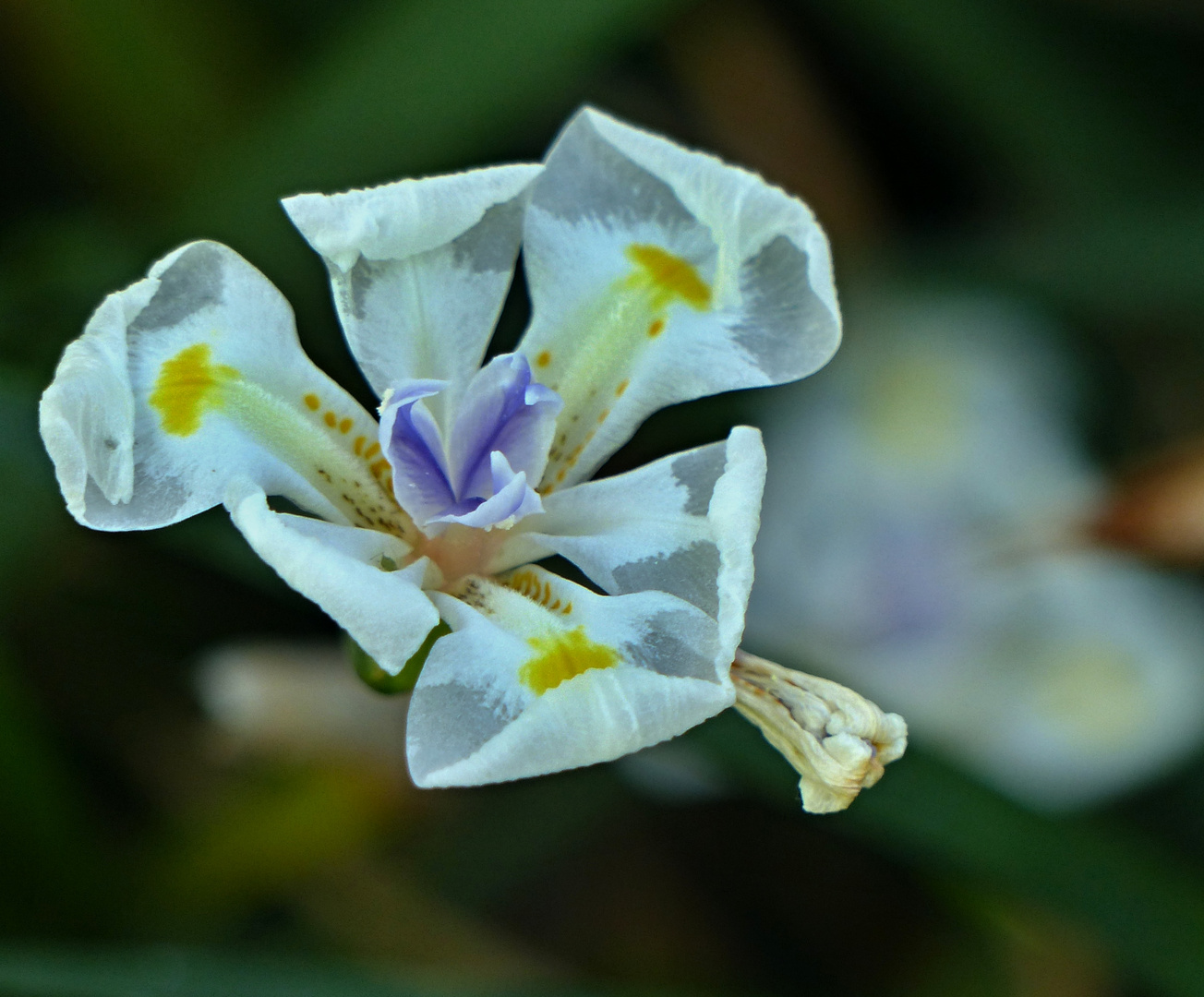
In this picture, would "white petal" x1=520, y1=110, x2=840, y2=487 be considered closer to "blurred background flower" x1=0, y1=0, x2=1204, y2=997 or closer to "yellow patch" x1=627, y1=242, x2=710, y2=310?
"yellow patch" x1=627, y1=242, x2=710, y2=310

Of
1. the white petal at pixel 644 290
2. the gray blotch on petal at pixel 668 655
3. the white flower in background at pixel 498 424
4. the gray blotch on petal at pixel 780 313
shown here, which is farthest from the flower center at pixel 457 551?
the gray blotch on petal at pixel 780 313

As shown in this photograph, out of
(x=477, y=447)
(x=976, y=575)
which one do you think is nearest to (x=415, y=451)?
(x=477, y=447)

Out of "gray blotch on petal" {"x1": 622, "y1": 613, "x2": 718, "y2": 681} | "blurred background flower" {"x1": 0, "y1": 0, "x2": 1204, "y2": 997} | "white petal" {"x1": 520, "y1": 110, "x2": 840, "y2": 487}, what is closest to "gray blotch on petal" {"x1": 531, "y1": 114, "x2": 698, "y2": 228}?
"white petal" {"x1": 520, "y1": 110, "x2": 840, "y2": 487}

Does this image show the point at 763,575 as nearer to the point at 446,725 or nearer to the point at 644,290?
the point at 644,290

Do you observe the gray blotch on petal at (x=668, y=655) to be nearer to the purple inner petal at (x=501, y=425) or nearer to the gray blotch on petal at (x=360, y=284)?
the purple inner petal at (x=501, y=425)

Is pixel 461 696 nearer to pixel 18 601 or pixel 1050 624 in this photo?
pixel 18 601

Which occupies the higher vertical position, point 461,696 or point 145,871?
point 461,696

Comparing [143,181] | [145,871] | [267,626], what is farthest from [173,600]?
[143,181]
